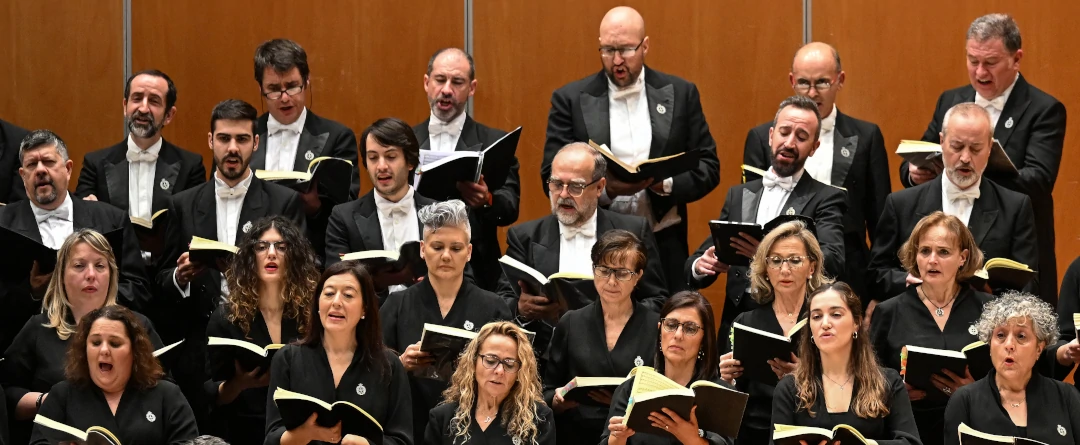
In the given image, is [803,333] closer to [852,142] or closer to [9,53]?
[852,142]

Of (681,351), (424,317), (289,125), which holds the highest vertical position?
(289,125)

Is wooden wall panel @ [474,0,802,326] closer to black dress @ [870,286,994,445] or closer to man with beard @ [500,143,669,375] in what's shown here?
man with beard @ [500,143,669,375]

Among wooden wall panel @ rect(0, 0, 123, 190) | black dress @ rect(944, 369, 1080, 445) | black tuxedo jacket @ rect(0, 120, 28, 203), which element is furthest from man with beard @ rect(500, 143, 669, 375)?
wooden wall panel @ rect(0, 0, 123, 190)

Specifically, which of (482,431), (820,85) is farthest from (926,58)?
Result: (482,431)

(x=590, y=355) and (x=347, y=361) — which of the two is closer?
(x=347, y=361)

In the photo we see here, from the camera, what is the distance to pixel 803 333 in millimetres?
4184


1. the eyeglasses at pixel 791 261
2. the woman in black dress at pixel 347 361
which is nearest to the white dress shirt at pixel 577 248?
the eyeglasses at pixel 791 261

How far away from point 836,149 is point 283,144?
2.12 m

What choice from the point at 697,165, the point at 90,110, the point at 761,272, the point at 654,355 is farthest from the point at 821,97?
the point at 90,110

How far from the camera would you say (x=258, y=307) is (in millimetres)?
4609

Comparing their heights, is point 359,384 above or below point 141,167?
below

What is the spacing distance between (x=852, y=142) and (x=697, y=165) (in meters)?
0.70

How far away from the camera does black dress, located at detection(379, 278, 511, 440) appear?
14.8 feet

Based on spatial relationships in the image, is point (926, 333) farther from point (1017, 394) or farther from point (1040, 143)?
point (1040, 143)
